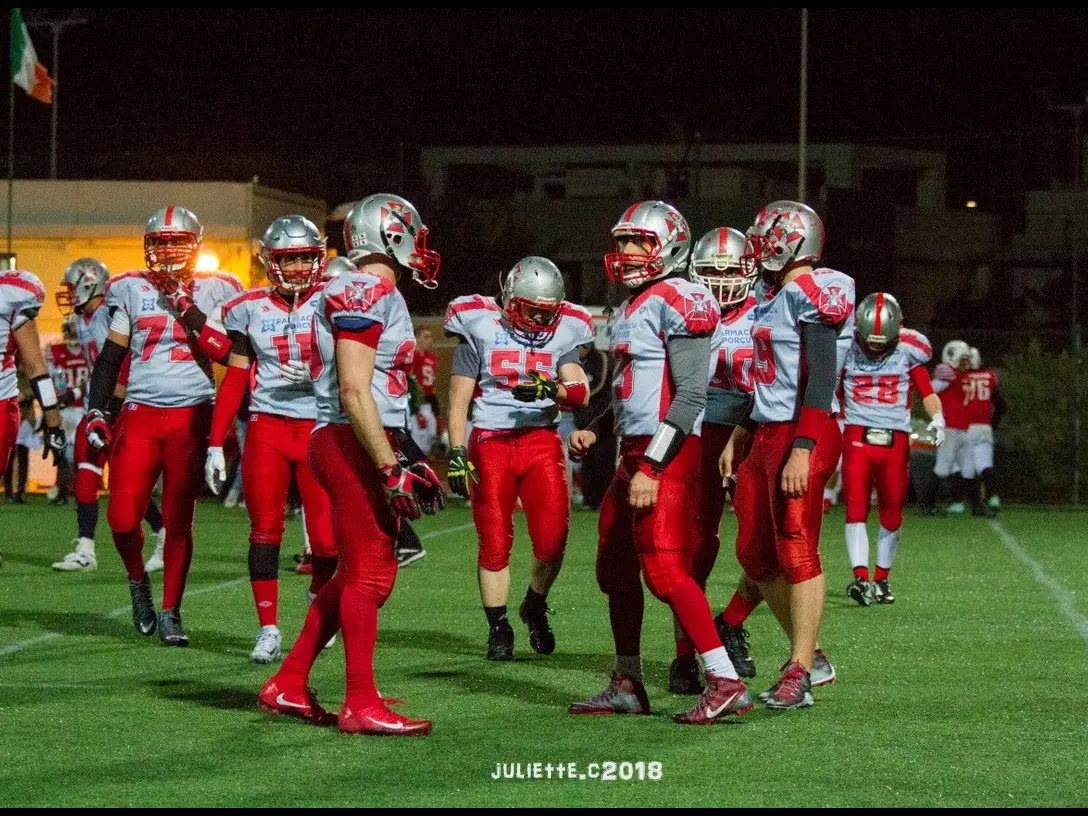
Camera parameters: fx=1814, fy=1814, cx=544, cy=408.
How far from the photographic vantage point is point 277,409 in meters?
8.98

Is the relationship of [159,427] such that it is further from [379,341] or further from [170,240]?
[379,341]

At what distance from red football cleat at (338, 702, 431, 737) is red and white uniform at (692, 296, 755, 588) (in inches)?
76.2

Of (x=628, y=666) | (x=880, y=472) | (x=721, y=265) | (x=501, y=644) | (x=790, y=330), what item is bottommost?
(x=501, y=644)

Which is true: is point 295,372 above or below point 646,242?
below

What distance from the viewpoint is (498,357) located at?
31.2 ft

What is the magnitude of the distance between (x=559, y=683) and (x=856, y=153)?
43.9m

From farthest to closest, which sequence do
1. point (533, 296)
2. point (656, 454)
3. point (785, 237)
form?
point (533, 296) → point (785, 237) → point (656, 454)

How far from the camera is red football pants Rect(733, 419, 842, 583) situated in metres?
7.66

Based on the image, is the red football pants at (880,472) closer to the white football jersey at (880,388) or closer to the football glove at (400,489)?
the white football jersey at (880,388)

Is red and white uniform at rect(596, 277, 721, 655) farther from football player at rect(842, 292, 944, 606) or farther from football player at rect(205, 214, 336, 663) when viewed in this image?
football player at rect(842, 292, 944, 606)

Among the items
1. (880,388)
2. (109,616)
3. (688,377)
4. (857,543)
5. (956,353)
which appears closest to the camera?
(688,377)

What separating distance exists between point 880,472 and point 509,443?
402 centimetres

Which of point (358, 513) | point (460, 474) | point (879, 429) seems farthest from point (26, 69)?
point (358, 513)

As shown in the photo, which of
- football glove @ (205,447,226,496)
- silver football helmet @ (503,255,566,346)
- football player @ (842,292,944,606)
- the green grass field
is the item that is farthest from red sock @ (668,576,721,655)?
football player @ (842,292,944,606)
